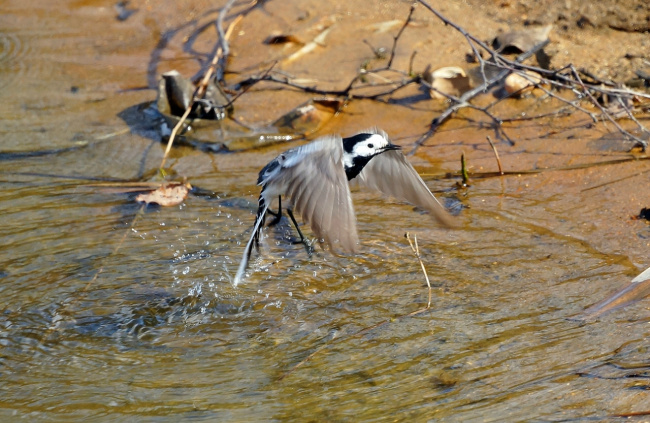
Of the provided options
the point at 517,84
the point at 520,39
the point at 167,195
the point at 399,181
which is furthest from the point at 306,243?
the point at 520,39

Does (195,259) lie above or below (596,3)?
below

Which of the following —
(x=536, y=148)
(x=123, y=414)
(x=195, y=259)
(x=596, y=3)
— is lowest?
(x=123, y=414)

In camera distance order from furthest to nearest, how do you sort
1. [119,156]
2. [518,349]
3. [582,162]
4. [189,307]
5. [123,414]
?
[119,156], [582,162], [189,307], [518,349], [123,414]

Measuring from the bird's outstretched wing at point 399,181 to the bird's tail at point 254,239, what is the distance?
0.86 metres

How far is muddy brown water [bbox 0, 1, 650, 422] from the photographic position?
12.6ft

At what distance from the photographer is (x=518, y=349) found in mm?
4070

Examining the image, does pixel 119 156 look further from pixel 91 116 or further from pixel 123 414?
pixel 123 414

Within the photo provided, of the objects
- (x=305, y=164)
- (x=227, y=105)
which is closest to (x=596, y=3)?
(x=227, y=105)

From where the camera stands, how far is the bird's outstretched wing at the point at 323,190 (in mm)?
4211

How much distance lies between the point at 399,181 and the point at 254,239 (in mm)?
1099

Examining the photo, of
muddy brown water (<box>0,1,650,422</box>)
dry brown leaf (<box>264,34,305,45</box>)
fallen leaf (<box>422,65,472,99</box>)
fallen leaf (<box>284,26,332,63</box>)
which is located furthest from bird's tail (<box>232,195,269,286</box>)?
dry brown leaf (<box>264,34,305,45</box>)

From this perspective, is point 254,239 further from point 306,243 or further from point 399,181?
point 399,181

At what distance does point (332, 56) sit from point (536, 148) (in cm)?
264

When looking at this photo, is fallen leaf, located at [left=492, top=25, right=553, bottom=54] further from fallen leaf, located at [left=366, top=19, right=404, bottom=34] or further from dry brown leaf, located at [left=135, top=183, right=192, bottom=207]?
dry brown leaf, located at [left=135, top=183, right=192, bottom=207]
